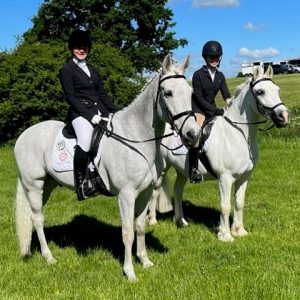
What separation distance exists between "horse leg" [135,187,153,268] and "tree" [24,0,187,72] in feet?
87.0

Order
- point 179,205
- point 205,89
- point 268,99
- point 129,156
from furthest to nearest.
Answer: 1. point 179,205
2. point 205,89
3. point 268,99
4. point 129,156

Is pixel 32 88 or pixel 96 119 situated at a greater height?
pixel 32 88

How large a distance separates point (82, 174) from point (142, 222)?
1.02 m

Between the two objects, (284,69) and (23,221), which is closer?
(23,221)

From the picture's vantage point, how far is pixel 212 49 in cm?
709

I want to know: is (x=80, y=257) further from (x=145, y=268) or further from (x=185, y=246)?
(x=185, y=246)

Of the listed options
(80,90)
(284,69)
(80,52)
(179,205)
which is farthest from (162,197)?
(284,69)

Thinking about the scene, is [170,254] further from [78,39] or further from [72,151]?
[78,39]

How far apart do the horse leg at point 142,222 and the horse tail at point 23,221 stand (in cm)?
162

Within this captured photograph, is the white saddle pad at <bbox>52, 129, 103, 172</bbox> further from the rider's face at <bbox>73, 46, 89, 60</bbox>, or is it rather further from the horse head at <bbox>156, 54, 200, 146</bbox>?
the horse head at <bbox>156, 54, 200, 146</bbox>

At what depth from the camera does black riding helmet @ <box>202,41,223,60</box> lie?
23.3ft

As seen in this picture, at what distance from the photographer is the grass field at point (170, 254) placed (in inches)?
193

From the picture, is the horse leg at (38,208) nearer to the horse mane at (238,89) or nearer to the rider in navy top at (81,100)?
the rider in navy top at (81,100)

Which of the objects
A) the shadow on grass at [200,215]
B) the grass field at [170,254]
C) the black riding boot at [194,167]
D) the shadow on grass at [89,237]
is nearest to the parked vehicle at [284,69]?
the grass field at [170,254]
